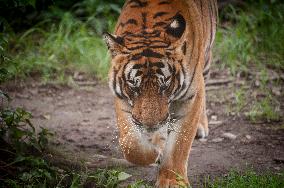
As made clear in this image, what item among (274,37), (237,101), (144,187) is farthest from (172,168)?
(274,37)

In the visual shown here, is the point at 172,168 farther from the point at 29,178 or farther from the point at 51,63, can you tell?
the point at 51,63

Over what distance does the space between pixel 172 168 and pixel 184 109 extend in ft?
1.46

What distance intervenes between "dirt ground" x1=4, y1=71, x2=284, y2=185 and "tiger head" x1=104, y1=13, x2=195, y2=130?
0.66 m

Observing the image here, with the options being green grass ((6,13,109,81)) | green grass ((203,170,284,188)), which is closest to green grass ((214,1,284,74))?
green grass ((6,13,109,81))

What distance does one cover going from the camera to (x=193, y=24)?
4.45m

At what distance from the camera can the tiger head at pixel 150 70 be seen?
3967 millimetres

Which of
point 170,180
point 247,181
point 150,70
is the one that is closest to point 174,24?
point 150,70

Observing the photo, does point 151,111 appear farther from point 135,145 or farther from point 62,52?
point 62,52

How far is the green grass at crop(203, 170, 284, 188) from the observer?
4.01m

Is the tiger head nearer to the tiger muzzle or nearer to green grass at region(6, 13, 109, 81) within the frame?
the tiger muzzle

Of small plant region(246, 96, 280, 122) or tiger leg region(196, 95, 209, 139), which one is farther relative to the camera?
small plant region(246, 96, 280, 122)

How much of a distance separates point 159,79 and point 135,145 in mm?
678

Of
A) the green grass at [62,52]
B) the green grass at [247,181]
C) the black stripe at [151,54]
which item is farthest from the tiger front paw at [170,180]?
the green grass at [62,52]

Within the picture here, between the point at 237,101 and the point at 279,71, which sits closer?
the point at 237,101
